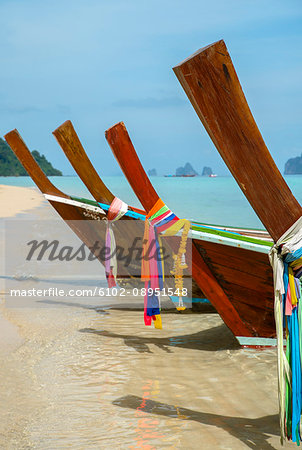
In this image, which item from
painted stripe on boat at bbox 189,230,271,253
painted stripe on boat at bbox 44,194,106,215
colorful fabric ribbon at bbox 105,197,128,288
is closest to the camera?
painted stripe on boat at bbox 189,230,271,253

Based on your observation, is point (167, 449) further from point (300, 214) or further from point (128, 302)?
point (128, 302)

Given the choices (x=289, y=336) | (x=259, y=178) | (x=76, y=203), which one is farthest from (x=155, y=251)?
(x=259, y=178)

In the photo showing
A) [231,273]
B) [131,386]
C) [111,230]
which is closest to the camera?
[131,386]

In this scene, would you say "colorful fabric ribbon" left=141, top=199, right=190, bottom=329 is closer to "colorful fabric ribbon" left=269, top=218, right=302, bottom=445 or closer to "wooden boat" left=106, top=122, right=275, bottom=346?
"wooden boat" left=106, top=122, right=275, bottom=346

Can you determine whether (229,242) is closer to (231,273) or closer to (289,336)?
(231,273)

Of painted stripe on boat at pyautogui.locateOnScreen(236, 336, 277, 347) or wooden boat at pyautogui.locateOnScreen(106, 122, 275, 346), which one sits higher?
wooden boat at pyautogui.locateOnScreen(106, 122, 275, 346)

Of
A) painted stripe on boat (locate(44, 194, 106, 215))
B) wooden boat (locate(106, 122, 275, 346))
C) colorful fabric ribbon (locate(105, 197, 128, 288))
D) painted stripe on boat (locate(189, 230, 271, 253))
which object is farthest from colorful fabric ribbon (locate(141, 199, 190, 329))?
painted stripe on boat (locate(44, 194, 106, 215))

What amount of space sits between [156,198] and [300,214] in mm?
2711

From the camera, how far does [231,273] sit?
471cm

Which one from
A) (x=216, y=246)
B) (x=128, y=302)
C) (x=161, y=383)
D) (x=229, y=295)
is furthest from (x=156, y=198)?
(x=128, y=302)

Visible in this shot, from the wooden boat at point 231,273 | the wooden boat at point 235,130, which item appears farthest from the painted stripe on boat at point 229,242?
the wooden boat at point 235,130

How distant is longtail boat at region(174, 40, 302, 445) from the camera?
2301mm

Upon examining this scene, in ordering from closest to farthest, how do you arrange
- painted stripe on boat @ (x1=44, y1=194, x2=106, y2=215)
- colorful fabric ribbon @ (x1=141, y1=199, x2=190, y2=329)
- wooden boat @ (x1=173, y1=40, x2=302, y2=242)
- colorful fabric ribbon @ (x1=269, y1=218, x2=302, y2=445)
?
wooden boat @ (x1=173, y1=40, x2=302, y2=242) < colorful fabric ribbon @ (x1=269, y1=218, x2=302, y2=445) < colorful fabric ribbon @ (x1=141, y1=199, x2=190, y2=329) < painted stripe on boat @ (x1=44, y1=194, x2=106, y2=215)

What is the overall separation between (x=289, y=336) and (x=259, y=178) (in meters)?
0.87
